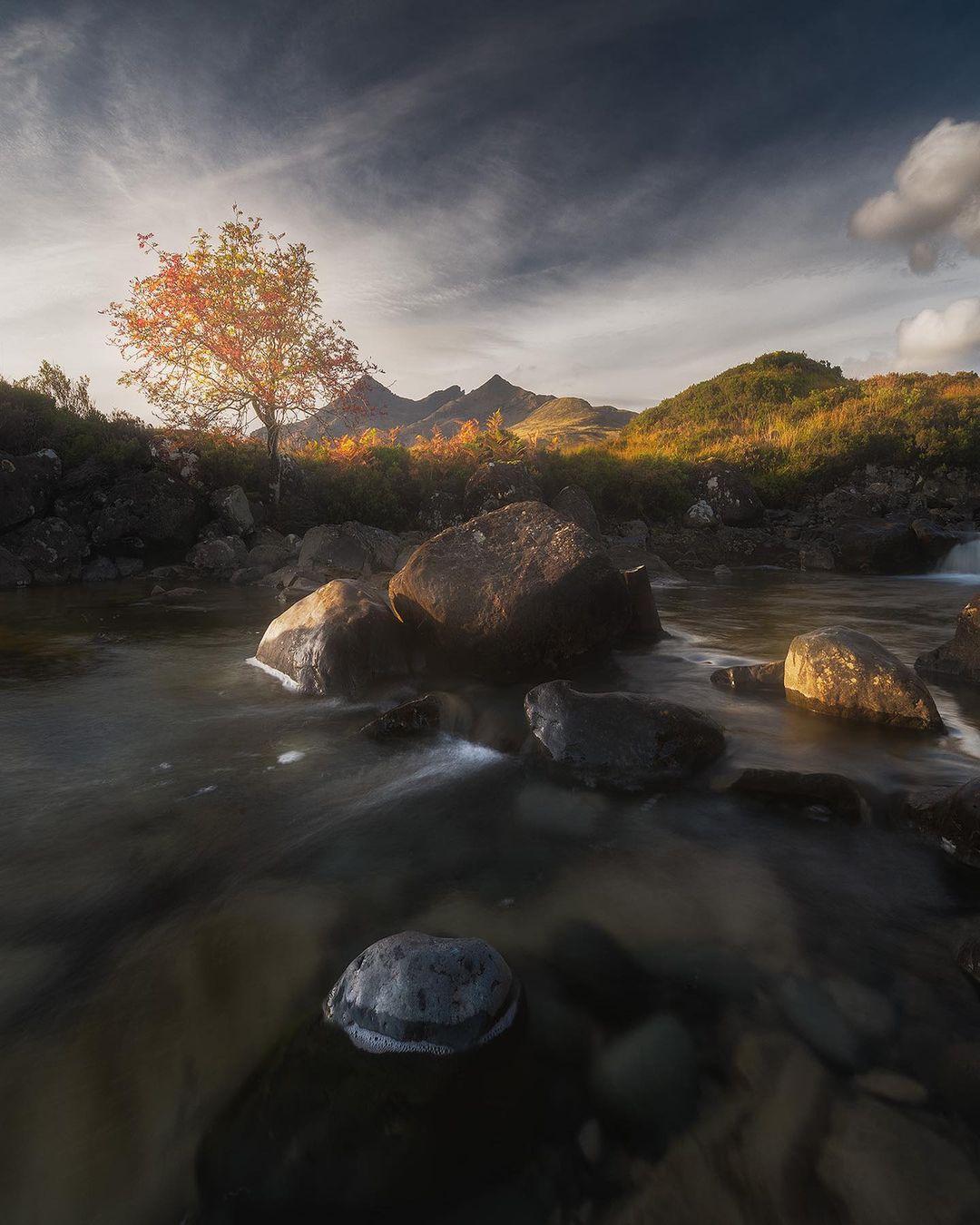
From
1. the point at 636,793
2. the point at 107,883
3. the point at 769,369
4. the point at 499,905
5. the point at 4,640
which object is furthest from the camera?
the point at 769,369

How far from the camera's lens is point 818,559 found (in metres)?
18.1

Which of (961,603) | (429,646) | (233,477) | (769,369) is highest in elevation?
(769,369)

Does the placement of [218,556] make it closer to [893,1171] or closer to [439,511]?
[439,511]

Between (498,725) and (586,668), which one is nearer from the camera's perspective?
(498,725)

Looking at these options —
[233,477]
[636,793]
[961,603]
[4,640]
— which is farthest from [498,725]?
[233,477]

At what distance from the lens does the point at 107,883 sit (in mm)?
3143

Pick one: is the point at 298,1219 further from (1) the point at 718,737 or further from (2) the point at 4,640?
(2) the point at 4,640

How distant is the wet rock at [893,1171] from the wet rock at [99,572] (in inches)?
668

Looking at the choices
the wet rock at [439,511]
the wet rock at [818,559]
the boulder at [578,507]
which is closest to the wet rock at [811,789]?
the boulder at [578,507]

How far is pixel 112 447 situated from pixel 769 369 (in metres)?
42.5

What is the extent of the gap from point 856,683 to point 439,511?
1656 centimetres

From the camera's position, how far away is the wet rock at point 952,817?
10.2ft

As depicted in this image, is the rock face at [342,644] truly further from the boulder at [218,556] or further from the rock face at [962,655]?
the boulder at [218,556]

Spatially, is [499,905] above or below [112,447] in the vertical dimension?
below
